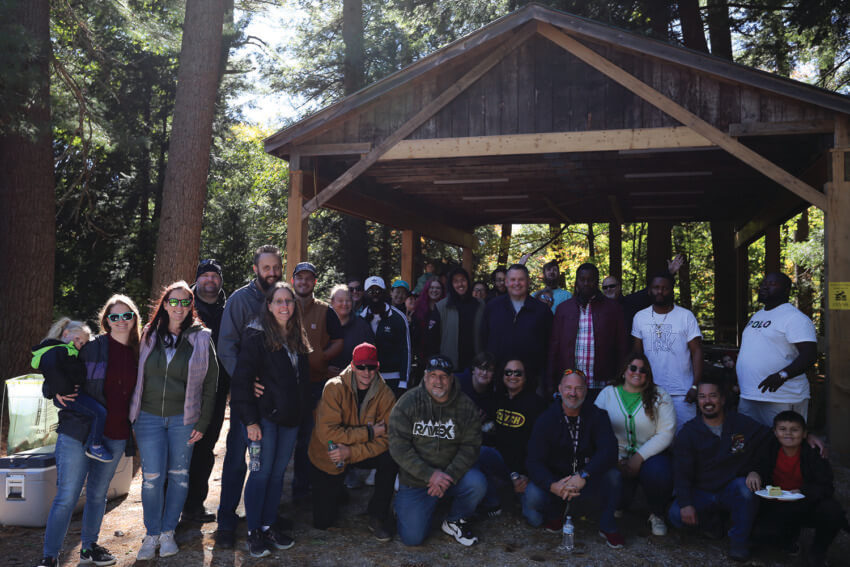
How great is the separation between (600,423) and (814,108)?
4.57 m

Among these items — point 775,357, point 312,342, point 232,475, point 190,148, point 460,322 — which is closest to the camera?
point 232,475

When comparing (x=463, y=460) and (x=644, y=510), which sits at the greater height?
(x=463, y=460)

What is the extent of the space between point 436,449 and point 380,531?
71 centimetres

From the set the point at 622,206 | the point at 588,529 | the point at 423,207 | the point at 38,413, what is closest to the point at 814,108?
the point at 588,529

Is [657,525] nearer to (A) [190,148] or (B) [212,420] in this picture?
(B) [212,420]

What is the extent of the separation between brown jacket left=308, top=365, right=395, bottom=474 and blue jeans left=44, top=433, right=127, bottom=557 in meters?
1.36

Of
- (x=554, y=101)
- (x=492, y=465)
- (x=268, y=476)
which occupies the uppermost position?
(x=554, y=101)

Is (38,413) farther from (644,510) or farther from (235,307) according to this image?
(644,510)

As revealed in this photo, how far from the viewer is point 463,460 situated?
4.71 m

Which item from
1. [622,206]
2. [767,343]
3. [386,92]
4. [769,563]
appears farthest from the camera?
[622,206]

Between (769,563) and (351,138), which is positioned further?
(351,138)

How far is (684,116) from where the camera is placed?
23.1 feet

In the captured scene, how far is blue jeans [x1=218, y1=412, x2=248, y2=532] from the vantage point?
4465mm

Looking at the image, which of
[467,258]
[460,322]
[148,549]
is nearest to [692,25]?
[467,258]
